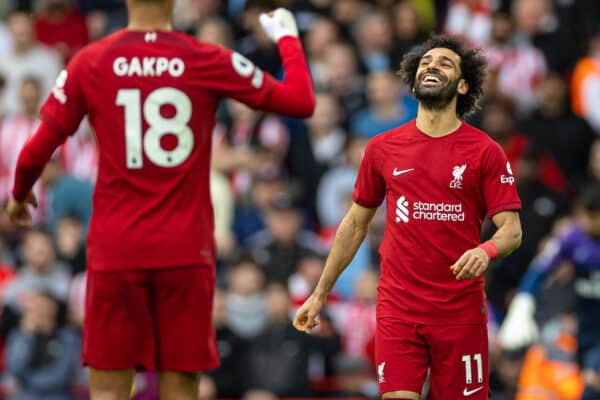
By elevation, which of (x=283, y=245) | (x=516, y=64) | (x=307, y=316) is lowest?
(x=307, y=316)

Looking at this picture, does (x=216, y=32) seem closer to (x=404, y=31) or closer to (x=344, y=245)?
(x=404, y=31)

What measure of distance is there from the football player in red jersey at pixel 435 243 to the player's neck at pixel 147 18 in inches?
51.9

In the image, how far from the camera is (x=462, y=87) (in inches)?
307

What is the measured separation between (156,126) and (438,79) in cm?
150

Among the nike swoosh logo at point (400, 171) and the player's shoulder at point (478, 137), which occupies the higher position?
the player's shoulder at point (478, 137)

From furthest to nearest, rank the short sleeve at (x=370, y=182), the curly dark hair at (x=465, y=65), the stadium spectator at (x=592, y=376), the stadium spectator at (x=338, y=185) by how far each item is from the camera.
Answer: the stadium spectator at (x=338, y=185), the stadium spectator at (x=592, y=376), the curly dark hair at (x=465, y=65), the short sleeve at (x=370, y=182)

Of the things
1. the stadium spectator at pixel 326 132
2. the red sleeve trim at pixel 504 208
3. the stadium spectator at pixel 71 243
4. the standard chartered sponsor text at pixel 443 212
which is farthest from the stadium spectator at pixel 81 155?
the red sleeve trim at pixel 504 208

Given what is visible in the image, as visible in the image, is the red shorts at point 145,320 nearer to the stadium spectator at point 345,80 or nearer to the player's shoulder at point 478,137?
the player's shoulder at point 478,137

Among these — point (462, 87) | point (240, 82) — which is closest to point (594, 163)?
point (462, 87)

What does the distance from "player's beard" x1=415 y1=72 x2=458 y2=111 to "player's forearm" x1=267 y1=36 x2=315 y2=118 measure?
1.87ft

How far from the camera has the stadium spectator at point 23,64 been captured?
15375 mm

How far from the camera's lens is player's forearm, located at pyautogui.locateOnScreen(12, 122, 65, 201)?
7.60 metres

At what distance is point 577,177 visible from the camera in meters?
14.1

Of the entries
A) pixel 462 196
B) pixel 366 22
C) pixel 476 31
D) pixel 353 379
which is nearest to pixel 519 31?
pixel 476 31
